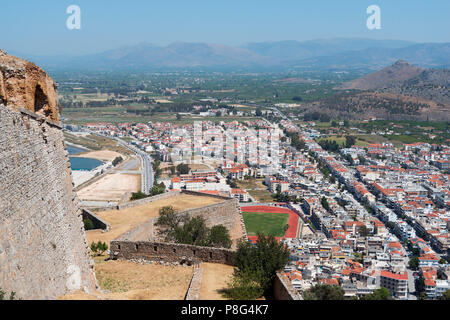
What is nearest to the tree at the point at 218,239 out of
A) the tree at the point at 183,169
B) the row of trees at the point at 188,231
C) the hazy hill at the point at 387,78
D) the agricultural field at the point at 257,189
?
the row of trees at the point at 188,231

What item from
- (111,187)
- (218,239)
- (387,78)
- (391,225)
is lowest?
(391,225)

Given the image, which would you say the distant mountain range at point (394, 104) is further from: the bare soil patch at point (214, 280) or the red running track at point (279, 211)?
the bare soil patch at point (214, 280)

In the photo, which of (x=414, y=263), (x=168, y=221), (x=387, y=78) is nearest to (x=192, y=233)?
(x=168, y=221)

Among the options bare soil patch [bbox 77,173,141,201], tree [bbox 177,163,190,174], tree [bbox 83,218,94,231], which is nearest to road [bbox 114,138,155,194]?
bare soil patch [bbox 77,173,141,201]

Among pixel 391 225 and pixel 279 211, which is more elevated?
pixel 279 211

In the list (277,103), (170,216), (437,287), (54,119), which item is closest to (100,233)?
(170,216)

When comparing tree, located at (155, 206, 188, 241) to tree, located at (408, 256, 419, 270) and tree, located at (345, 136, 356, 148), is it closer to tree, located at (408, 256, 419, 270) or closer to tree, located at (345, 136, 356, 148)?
tree, located at (408, 256, 419, 270)

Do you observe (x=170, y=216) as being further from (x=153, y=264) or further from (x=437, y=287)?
(x=437, y=287)

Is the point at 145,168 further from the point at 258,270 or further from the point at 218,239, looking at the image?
the point at 258,270
